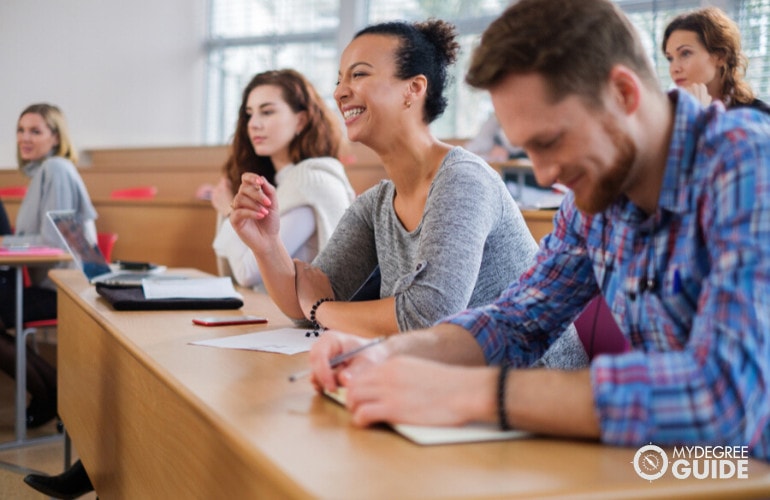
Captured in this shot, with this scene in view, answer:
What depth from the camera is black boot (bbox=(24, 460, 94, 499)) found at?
2455 mm

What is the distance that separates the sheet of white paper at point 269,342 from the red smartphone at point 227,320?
5.3 inches

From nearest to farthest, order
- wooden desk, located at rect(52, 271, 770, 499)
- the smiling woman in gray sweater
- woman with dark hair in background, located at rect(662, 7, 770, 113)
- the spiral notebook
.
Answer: wooden desk, located at rect(52, 271, 770, 499) → the spiral notebook → woman with dark hair in background, located at rect(662, 7, 770, 113) → the smiling woman in gray sweater

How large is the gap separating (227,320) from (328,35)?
690cm

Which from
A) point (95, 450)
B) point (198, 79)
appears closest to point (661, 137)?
point (95, 450)

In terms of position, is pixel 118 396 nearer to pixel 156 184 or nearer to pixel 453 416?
pixel 453 416

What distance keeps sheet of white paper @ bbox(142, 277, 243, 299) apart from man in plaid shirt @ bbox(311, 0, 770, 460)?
100 centimetres

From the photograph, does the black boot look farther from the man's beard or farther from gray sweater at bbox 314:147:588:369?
the man's beard

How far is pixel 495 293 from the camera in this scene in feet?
5.46

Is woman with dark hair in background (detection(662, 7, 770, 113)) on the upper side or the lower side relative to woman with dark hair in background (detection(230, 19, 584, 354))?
upper

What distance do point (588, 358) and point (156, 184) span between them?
5.40 m

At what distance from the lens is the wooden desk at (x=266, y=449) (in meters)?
0.73

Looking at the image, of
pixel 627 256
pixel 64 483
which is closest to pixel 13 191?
pixel 64 483

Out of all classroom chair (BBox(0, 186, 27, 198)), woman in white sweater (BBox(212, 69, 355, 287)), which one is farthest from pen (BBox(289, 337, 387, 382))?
classroom chair (BBox(0, 186, 27, 198))

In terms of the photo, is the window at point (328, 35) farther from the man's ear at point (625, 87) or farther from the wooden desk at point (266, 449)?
the man's ear at point (625, 87)
